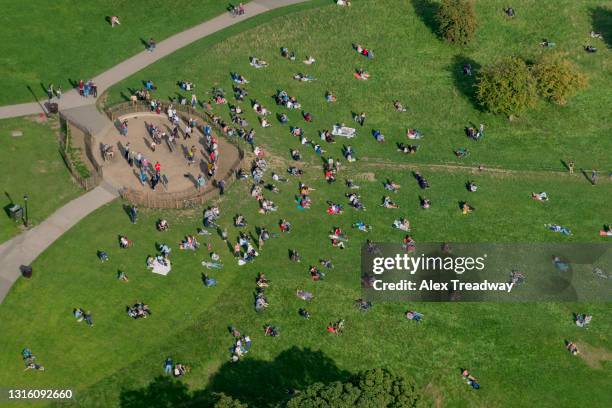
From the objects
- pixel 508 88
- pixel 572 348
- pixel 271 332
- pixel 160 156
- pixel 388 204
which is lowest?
pixel 572 348

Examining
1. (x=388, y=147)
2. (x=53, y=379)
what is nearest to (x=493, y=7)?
(x=388, y=147)

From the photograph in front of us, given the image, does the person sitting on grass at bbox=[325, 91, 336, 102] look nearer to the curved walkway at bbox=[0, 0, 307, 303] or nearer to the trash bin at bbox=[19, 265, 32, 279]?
the curved walkway at bbox=[0, 0, 307, 303]

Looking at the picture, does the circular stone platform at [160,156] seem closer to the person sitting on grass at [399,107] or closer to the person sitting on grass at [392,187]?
the person sitting on grass at [392,187]

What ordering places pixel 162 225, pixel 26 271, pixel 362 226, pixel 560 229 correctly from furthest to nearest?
pixel 560 229, pixel 362 226, pixel 162 225, pixel 26 271

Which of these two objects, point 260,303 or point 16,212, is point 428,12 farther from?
point 16,212

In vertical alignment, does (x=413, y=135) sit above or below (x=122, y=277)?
below

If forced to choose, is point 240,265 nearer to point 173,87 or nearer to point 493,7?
point 173,87

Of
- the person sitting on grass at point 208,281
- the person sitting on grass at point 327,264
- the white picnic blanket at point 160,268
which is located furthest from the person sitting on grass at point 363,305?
the white picnic blanket at point 160,268

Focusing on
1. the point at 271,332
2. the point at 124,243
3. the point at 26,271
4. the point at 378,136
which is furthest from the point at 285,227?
the point at 26,271
